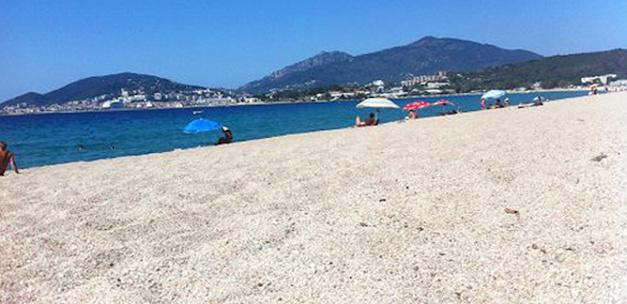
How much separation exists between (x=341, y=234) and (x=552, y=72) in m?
174

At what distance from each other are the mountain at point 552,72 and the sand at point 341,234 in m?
125

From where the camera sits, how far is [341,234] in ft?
19.9

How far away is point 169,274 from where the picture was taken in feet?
16.9

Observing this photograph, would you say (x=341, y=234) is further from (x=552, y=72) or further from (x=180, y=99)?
(x=180, y=99)

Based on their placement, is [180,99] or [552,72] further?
Answer: [180,99]

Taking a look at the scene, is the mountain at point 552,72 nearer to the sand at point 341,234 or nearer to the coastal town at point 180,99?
the coastal town at point 180,99

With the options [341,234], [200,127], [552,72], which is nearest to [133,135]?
[200,127]

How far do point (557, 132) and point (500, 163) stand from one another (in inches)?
221

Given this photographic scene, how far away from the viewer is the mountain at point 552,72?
133038 millimetres

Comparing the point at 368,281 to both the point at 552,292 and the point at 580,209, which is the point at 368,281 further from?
the point at 580,209

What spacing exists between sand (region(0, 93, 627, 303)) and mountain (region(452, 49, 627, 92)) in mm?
124611

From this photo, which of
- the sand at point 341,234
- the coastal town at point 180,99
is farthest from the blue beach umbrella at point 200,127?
the coastal town at point 180,99

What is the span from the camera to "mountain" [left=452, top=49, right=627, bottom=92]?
133 meters

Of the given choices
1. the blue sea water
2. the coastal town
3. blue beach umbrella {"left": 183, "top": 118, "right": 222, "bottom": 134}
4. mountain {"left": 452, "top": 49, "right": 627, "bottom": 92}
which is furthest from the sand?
the coastal town
